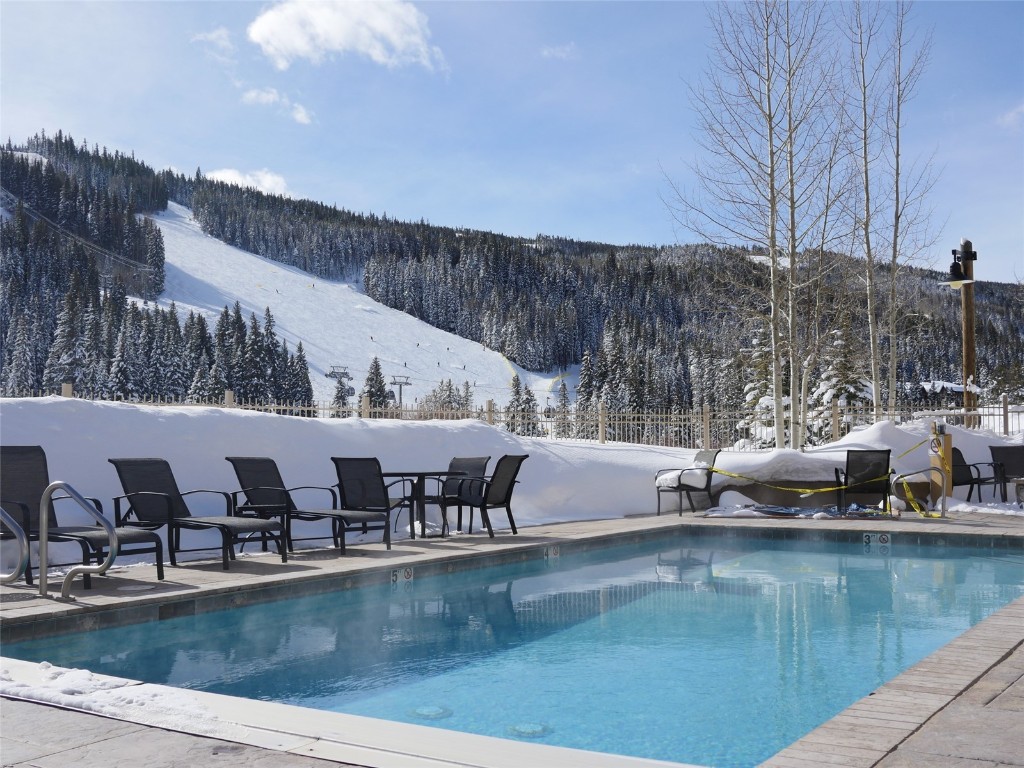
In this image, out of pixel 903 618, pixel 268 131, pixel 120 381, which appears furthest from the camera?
pixel 120 381

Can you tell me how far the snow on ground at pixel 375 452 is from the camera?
24.1 feet

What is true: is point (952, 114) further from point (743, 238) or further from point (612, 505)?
point (612, 505)

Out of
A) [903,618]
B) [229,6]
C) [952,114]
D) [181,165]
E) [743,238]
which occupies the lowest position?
[903,618]

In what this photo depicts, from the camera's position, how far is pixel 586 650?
501 centimetres

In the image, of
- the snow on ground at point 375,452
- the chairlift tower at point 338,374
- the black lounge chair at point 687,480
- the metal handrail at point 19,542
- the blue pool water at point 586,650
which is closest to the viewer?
the blue pool water at point 586,650

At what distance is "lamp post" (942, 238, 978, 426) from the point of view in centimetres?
1545

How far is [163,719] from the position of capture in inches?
106

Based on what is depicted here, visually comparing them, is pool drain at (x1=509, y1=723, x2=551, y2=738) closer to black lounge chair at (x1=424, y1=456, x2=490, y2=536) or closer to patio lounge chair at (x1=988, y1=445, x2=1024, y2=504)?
black lounge chair at (x1=424, y1=456, x2=490, y2=536)

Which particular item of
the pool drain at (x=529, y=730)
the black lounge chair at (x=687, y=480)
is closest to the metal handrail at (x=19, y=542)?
the pool drain at (x=529, y=730)

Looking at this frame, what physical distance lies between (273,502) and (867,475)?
23.6 ft

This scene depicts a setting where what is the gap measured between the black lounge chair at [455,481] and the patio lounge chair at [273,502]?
0.98 m

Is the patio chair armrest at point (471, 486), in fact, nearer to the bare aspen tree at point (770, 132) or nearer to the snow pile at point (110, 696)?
the snow pile at point (110, 696)

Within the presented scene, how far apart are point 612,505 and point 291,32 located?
23.8 ft

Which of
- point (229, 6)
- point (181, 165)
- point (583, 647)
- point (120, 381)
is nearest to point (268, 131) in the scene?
point (229, 6)
